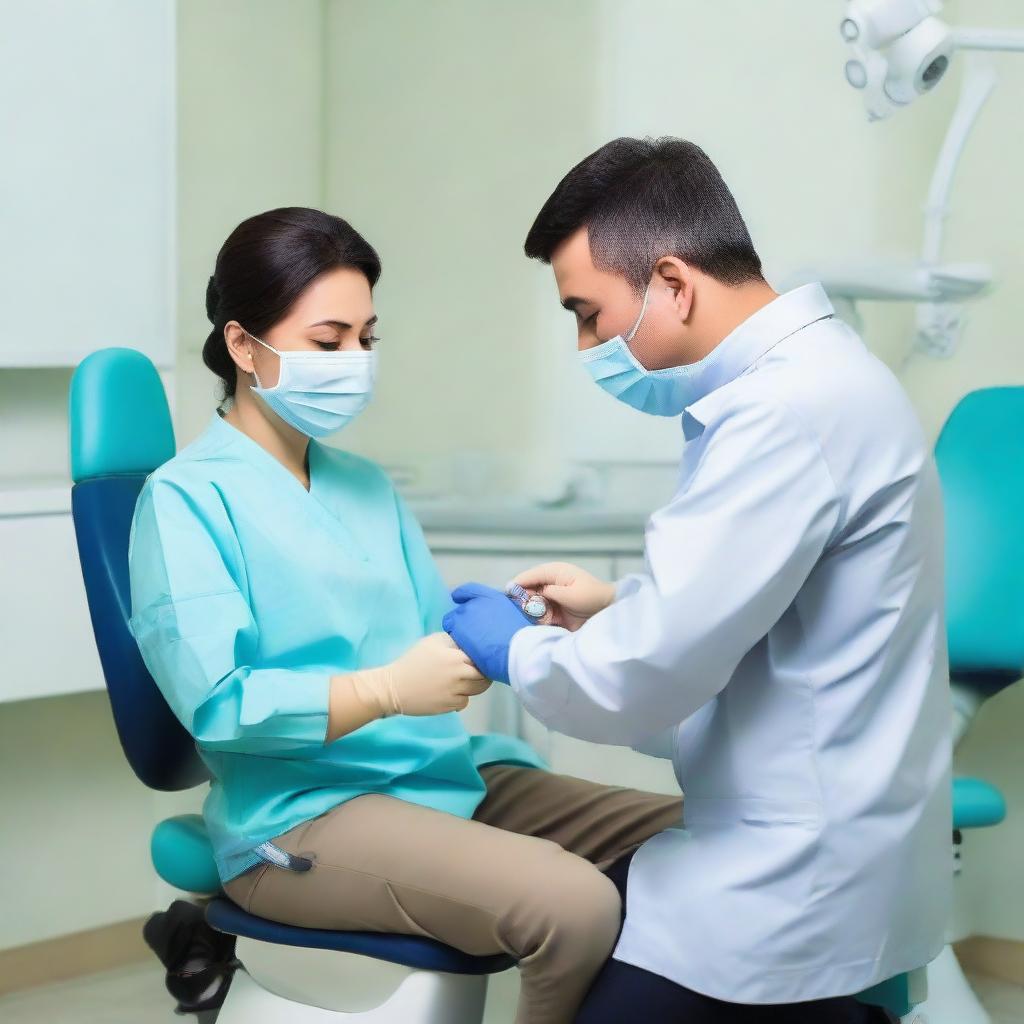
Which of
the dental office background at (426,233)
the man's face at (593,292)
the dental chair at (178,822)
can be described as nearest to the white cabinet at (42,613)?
the dental office background at (426,233)

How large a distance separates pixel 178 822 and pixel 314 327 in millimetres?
601

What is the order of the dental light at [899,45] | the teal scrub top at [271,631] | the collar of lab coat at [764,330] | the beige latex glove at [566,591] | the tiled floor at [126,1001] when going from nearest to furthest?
the collar of lab coat at [764,330] < the teal scrub top at [271,631] < the beige latex glove at [566,591] < the dental light at [899,45] < the tiled floor at [126,1001]

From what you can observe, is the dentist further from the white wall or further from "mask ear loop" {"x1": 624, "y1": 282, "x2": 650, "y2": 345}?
the white wall

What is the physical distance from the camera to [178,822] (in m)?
1.57

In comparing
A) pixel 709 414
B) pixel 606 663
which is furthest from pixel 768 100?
pixel 606 663

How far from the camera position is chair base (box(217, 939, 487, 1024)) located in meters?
1.33

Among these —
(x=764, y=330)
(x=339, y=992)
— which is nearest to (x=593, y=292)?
(x=764, y=330)

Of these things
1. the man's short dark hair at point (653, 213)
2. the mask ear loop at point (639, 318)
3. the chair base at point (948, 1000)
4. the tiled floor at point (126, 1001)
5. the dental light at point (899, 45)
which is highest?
the dental light at point (899, 45)

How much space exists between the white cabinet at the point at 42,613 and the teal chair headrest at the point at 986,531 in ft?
4.48

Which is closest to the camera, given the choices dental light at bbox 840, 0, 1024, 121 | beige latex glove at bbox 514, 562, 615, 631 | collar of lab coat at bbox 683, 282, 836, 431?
collar of lab coat at bbox 683, 282, 836, 431

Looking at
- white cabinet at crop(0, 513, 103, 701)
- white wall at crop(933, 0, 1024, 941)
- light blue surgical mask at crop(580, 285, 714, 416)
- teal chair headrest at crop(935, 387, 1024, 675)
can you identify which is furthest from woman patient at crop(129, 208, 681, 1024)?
white wall at crop(933, 0, 1024, 941)

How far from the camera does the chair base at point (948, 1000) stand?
211cm

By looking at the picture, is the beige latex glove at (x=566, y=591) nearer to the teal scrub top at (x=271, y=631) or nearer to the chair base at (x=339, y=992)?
the teal scrub top at (x=271, y=631)

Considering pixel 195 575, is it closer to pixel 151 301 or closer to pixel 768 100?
pixel 151 301
